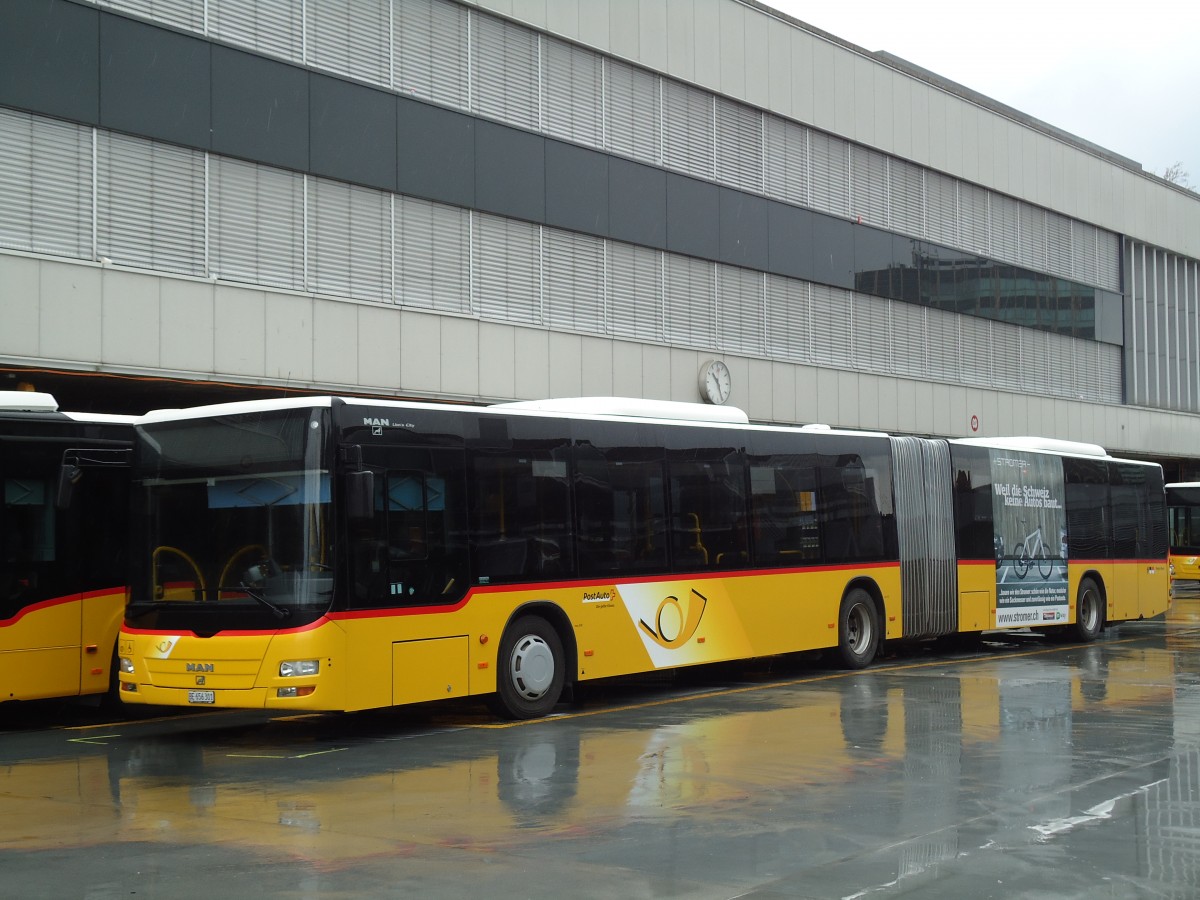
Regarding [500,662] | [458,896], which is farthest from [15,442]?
[458,896]

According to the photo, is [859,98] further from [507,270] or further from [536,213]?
[507,270]

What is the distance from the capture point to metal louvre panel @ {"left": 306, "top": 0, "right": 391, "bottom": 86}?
21.1 metres

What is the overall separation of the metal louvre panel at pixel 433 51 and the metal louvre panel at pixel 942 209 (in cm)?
1529

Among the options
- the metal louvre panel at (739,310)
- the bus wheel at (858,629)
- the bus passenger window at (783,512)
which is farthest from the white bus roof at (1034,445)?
the metal louvre panel at (739,310)

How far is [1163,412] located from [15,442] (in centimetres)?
3838

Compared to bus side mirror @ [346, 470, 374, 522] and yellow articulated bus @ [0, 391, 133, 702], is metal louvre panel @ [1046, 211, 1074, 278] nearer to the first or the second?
yellow articulated bus @ [0, 391, 133, 702]

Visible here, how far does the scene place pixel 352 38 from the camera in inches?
850

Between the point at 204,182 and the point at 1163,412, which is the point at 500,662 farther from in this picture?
the point at 1163,412

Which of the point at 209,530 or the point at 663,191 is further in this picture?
the point at 663,191

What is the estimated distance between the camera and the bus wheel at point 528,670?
13625 mm

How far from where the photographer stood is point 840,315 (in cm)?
3191

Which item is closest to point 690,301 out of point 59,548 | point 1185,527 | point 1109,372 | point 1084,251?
point 59,548

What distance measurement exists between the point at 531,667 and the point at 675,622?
7.80 feet

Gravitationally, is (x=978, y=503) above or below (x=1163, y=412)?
below
